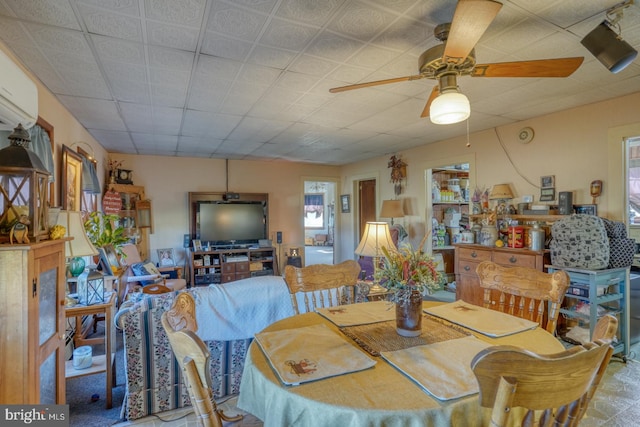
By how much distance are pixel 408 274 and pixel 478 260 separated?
2.55 metres

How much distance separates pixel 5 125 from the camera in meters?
1.84

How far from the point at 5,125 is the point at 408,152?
464cm

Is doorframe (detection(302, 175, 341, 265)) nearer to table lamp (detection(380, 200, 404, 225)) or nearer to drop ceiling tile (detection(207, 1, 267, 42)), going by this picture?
table lamp (detection(380, 200, 404, 225))

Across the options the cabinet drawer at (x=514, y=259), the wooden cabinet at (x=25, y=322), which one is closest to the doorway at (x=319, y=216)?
the cabinet drawer at (x=514, y=259)

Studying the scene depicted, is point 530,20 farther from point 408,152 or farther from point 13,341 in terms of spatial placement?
point 408,152

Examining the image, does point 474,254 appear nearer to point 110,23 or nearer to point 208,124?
point 208,124

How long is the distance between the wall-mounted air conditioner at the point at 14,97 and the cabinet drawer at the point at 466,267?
4.03m

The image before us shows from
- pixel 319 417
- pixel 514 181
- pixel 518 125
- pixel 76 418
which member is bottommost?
pixel 76 418

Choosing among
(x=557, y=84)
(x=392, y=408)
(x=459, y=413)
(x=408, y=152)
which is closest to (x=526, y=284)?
(x=459, y=413)

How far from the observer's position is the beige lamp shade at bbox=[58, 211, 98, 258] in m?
2.03

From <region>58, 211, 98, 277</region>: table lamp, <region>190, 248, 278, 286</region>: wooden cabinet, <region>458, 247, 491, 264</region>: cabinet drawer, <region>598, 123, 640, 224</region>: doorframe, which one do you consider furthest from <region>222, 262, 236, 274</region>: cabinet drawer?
<region>598, 123, 640, 224</region>: doorframe

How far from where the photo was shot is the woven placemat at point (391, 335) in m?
1.27

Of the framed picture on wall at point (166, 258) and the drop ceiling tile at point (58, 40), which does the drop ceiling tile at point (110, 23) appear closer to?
the drop ceiling tile at point (58, 40)

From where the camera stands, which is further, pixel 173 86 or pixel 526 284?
pixel 173 86
